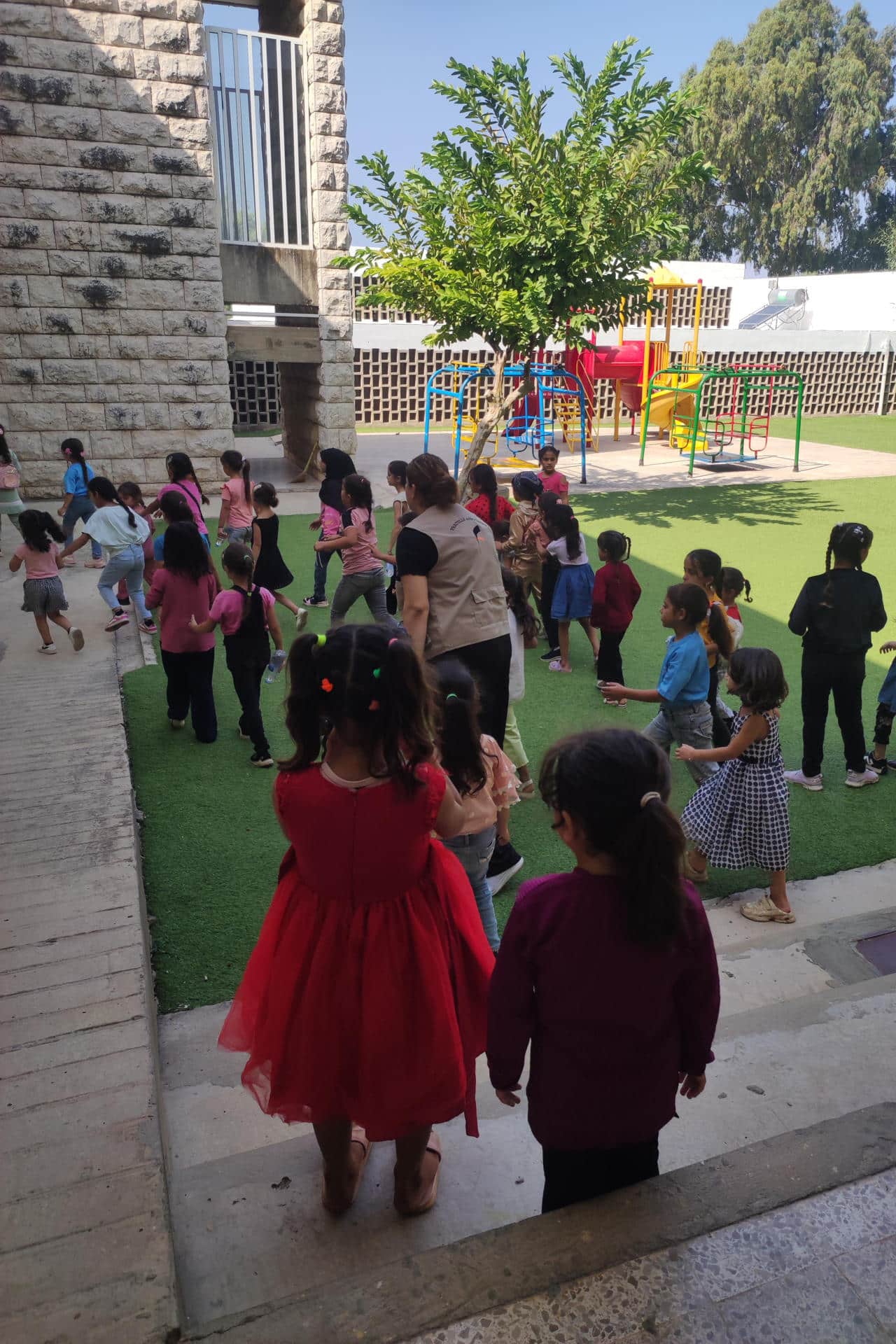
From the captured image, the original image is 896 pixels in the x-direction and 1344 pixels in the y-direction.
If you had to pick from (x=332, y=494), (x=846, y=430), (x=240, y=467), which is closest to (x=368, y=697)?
(x=332, y=494)

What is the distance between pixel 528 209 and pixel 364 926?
33.1 ft

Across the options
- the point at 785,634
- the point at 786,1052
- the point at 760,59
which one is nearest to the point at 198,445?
the point at 785,634

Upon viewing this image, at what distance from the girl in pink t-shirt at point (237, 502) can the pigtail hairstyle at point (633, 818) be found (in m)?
6.38

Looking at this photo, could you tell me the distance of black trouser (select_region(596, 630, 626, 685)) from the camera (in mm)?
6086

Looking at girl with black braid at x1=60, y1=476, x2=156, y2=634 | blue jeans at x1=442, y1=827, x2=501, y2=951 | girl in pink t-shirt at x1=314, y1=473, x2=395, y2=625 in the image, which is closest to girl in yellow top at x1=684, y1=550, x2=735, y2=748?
blue jeans at x1=442, y1=827, x2=501, y2=951

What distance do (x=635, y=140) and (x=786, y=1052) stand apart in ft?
33.9

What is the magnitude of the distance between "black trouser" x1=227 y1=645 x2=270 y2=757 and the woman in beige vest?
163cm

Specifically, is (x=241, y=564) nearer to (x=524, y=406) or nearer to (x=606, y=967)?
(x=606, y=967)

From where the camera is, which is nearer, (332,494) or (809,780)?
(809,780)

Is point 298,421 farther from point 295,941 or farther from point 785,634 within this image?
point 295,941

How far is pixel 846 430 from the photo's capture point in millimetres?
22812

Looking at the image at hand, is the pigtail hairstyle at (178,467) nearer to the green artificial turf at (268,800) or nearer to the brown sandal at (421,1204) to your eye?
the green artificial turf at (268,800)

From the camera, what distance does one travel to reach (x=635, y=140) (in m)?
10.3

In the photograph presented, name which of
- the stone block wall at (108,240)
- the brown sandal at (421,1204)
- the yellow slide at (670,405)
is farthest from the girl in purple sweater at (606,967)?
the yellow slide at (670,405)
